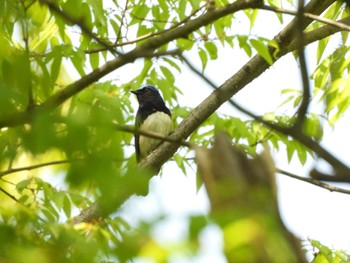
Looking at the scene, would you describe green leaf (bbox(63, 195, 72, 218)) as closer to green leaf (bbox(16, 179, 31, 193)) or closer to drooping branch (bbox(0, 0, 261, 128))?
green leaf (bbox(16, 179, 31, 193))

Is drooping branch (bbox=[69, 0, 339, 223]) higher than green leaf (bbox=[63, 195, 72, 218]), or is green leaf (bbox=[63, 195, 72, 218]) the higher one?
drooping branch (bbox=[69, 0, 339, 223])

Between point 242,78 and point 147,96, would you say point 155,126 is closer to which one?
point 147,96

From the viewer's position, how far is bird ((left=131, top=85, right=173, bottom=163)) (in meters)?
8.79

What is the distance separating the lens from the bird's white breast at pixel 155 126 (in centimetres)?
851

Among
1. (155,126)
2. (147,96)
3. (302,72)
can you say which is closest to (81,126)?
(302,72)

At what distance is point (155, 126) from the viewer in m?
8.59

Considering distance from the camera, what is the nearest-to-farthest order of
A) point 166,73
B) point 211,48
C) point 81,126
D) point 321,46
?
point 81,126 → point 211,48 → point 321,46 → point 166,73

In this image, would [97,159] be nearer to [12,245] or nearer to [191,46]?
[12,245]

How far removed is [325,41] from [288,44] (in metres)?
0.40

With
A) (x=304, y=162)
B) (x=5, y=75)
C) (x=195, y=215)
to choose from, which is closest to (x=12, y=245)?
(x=195, y=215)

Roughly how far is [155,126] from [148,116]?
538 millimetres

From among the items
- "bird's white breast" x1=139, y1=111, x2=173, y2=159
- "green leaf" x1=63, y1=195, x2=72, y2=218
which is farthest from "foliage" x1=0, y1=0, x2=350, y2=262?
"bird's white breast" x1=139, y1=111, x2=173, y2=159

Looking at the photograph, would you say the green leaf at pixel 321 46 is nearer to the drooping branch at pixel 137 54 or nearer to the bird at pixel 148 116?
the drooping branch at pixel 137 54

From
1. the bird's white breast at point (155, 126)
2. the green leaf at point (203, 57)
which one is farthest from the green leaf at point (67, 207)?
the bird's white breast at point (155, 126)
